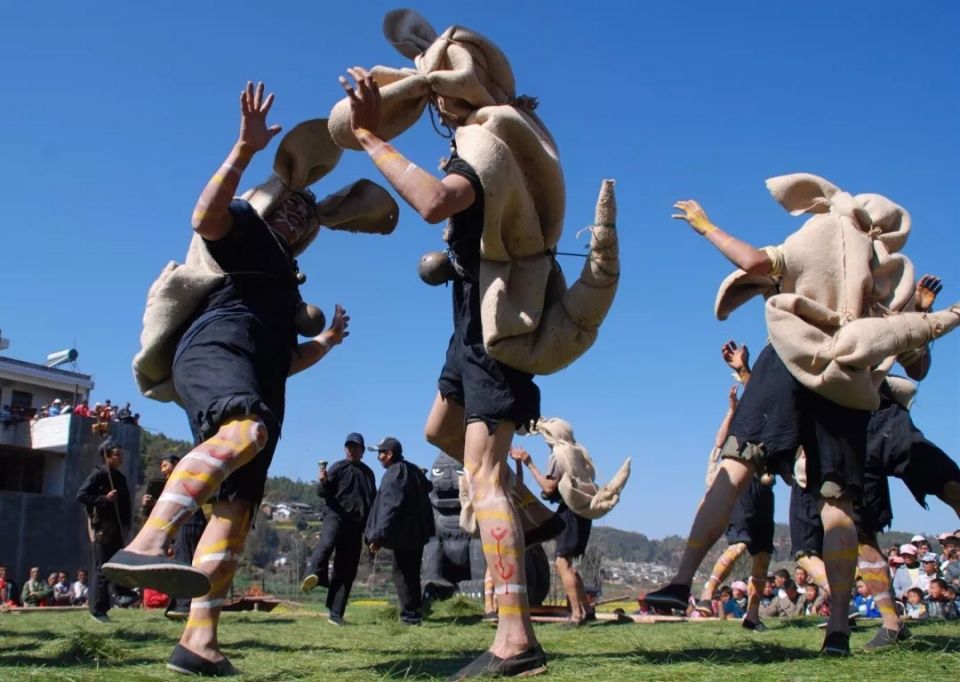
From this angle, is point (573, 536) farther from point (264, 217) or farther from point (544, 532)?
point (264, 217)

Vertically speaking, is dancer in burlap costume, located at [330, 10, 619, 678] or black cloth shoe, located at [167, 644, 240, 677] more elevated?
dancer in burlap costume, located at [330, 10, 619, 678]

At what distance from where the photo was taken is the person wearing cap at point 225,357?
12.3 feet

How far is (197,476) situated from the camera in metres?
3.61

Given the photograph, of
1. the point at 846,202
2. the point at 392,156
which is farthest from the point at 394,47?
the point at 846,202

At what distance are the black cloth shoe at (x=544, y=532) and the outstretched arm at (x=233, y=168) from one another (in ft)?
6.54

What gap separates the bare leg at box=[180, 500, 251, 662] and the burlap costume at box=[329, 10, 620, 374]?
1364 mm

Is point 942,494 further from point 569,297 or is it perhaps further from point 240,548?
point 240,548

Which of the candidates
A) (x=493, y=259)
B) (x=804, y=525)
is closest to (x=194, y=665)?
(x=493, y=259)

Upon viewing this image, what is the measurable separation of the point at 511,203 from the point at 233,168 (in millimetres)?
1199

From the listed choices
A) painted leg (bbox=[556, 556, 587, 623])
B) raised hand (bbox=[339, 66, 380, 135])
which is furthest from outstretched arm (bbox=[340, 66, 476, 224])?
painted leg (bbox=[556, 556, 587, 623])

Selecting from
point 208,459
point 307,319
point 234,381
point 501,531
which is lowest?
point 501,531

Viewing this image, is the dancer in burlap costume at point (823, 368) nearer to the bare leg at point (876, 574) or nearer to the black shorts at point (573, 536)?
the bare leg at point (876, 574)

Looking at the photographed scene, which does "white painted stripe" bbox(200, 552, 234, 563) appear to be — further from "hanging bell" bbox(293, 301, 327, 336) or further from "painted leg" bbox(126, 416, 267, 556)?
"hanging bell" bbox(293, 301, 327, 336)

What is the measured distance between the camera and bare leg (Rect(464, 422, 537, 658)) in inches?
140
